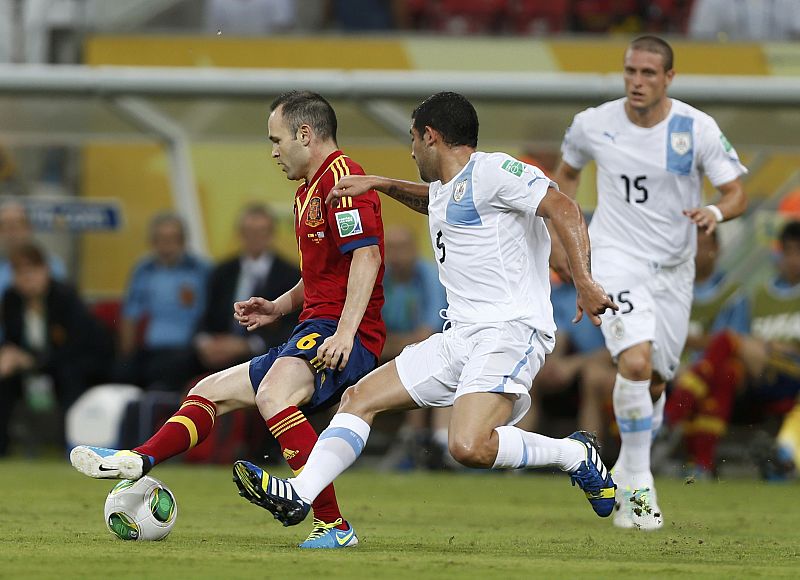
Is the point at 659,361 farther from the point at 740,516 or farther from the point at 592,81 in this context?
the point at 592,81

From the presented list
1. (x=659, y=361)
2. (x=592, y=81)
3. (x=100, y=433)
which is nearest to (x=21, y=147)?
(x=100, y=433)

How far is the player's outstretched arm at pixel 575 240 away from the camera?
6.32 meters

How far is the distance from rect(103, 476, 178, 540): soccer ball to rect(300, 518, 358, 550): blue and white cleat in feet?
2.00

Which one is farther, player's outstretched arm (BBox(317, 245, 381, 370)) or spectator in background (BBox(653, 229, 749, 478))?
spectator in background (BBox(653, 229, 749, 478))

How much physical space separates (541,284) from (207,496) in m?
3.54

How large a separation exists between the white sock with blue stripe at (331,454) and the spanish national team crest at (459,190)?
3.25ft

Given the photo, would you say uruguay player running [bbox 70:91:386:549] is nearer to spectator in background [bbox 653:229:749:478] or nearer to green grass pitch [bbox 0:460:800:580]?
green grass pitch [bbox 0:460:800:580]

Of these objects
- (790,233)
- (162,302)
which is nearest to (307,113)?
(790,233)

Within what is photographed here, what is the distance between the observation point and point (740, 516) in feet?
28.6

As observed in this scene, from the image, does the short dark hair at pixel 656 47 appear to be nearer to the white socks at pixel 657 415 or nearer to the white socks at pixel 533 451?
the white socks at pixel 657 415

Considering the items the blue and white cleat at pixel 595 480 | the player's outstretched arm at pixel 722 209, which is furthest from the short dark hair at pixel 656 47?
the blue and white cleat at pixel 595 480

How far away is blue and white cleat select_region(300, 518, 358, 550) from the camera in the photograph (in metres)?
6.42

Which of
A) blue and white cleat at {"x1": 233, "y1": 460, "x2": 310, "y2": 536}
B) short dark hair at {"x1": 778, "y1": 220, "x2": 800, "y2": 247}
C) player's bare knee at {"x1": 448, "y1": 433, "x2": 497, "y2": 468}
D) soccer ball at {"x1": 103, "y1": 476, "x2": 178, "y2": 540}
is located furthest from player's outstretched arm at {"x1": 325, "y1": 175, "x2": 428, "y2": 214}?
short dark hair at {"x1": 778, "y1": 220, "x2": 800, "y2": 247}

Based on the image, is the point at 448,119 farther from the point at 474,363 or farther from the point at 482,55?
the point at 482,55
